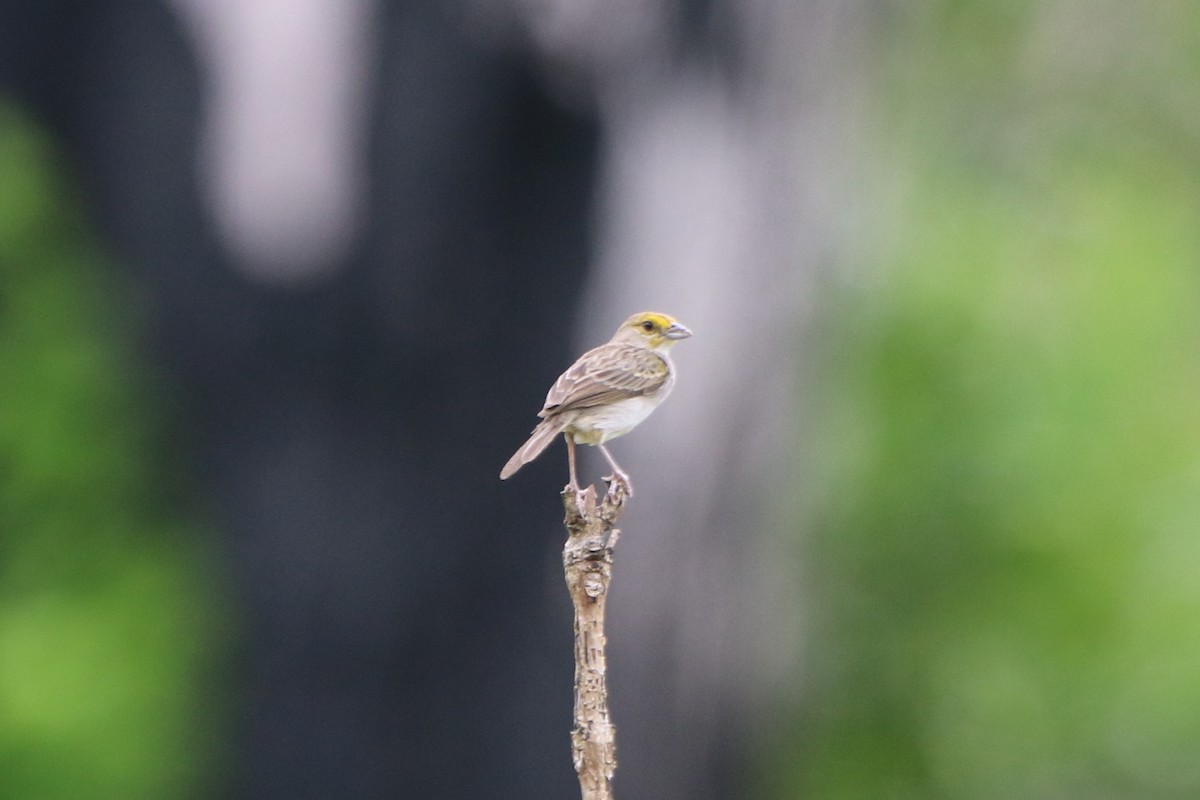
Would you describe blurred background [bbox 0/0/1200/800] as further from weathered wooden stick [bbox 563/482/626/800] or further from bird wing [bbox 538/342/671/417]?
weathered wooden stick [bbox 563/482/626/800]

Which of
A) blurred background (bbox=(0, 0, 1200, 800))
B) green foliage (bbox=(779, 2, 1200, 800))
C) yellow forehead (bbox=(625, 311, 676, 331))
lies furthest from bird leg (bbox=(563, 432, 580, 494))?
green foliage (bbox=(779, 2, 1200, 800))

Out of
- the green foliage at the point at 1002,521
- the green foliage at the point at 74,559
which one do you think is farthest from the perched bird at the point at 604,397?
the green foliage at the point at 1002,521

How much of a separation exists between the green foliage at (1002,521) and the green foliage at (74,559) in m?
3.07

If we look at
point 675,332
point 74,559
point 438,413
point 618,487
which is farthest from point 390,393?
point 618,487

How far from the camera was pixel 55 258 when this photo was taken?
6.40 meters

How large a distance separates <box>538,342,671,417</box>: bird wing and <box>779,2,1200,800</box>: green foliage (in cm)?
510

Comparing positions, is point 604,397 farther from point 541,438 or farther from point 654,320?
point 654,320

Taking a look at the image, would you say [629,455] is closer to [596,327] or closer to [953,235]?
→ [596,327]

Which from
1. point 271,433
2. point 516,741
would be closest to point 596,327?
point 271,433

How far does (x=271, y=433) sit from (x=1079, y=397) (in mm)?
5425

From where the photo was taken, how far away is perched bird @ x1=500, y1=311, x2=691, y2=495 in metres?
1.77

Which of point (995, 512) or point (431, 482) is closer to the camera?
point (431, 482)

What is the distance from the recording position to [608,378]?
6.33ft

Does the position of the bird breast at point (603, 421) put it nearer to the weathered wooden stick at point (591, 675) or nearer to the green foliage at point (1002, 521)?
the weathered wooden stick at point (591, 675)
